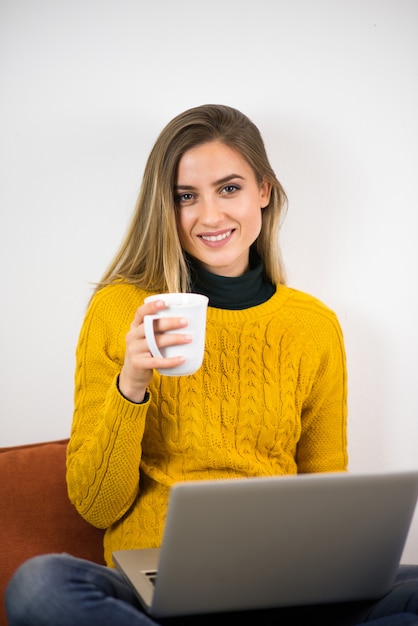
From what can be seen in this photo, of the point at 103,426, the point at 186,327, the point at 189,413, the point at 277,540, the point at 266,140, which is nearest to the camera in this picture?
the point at 277,540

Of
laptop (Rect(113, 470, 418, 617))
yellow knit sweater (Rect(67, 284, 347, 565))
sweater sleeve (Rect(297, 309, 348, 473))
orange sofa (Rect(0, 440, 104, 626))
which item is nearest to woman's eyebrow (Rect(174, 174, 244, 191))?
yellow knit sweater (Rect(67, 284, 347, 565))

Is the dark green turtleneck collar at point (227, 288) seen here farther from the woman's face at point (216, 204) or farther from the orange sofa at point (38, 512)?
the orange sofa at point (38, 512)

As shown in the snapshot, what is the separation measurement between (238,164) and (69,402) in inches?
27.6

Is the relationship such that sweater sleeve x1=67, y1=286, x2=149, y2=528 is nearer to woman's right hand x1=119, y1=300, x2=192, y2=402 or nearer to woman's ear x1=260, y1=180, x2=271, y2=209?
woman's right hand x1=119, y1=300, x2=192, y2=402

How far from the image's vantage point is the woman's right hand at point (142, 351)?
1.33 metres

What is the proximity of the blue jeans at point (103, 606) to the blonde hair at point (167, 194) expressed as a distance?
642 mm

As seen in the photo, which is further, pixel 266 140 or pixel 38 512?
pixel 266 140

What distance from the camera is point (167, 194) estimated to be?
172cm

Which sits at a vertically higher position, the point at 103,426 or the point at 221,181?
the point at 221,181

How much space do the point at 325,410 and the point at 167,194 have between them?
60cm

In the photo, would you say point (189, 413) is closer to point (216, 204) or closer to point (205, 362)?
point (205, 362)

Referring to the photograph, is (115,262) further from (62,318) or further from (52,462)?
(52,462)

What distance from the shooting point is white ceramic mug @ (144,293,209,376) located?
1319mm

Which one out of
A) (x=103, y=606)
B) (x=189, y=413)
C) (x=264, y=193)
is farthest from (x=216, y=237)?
(x=103, y=606)
